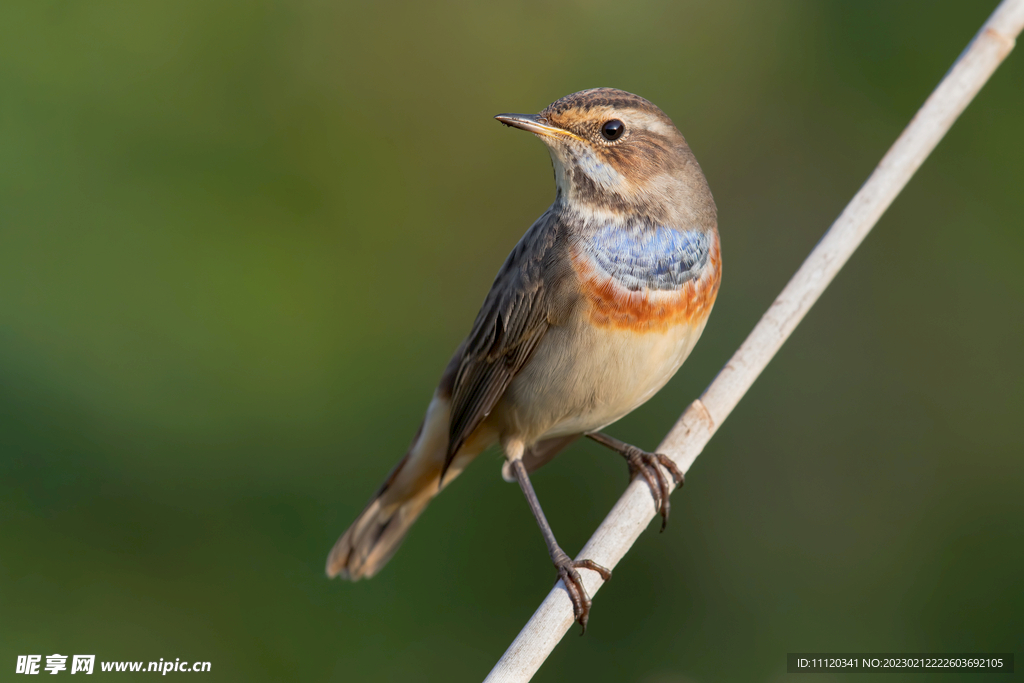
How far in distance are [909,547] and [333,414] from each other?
331cm

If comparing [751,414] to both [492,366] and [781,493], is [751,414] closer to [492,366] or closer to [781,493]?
[781,493]

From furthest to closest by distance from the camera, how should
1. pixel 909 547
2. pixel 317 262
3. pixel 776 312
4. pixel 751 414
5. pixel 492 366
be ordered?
pixel 317 262 < pixel 751 414 < pixel 909 547 < pixel 492 366 < pixel 776 312

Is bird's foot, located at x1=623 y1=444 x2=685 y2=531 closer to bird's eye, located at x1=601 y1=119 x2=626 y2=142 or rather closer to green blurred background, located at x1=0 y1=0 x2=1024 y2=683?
green blurred background, located at x1=0 y1=0 x2=1024 y2=683

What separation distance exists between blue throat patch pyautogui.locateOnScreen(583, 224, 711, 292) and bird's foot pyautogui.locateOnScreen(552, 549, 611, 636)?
0.91m

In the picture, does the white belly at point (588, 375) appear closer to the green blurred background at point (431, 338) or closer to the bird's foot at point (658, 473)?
the bird's foot at point (658, 473)

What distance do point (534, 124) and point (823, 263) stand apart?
111 centimetres

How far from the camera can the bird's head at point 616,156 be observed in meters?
2.71

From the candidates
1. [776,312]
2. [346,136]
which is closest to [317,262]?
[346,136]

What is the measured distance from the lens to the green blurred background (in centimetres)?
443

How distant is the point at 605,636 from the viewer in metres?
4.36

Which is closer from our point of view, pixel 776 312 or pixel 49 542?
pixel 776 312

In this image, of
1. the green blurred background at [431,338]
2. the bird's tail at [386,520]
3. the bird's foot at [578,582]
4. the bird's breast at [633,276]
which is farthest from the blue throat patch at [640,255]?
the green blurred background at [431,338]

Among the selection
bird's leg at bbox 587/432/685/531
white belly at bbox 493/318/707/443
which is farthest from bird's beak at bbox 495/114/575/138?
bird's leg at bbox 587/432/685/531

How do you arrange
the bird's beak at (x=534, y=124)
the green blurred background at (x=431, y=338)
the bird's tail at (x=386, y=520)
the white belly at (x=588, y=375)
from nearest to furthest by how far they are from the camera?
1. the bird's beak at (x=534, y=124)
2. the white belly at (x=588, y=375)
3. the bird's tail at (x=386, y=520)
4. the green blurred background at (x=431, y=338)
